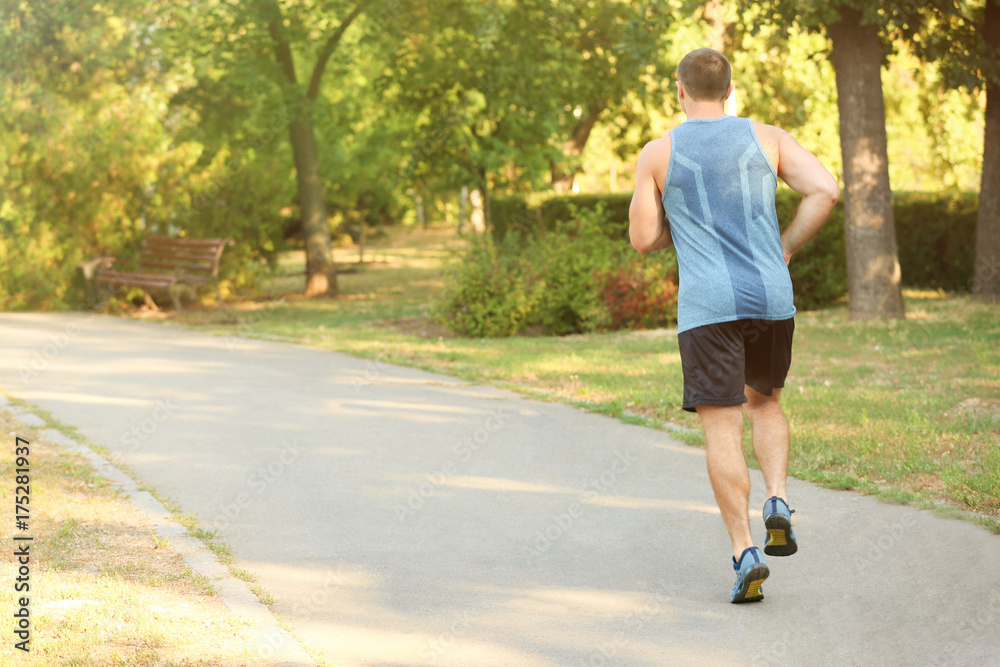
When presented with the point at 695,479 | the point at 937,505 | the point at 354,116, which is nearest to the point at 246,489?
the point at 695,479

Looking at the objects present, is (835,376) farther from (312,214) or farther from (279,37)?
(312,214)

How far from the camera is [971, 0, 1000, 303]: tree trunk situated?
15.0 meters

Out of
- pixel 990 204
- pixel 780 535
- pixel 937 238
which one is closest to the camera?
pixel 780 535

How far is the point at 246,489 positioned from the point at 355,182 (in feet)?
76.2

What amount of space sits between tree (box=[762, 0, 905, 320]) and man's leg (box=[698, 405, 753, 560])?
10024 mm

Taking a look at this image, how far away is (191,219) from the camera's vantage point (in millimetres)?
18203

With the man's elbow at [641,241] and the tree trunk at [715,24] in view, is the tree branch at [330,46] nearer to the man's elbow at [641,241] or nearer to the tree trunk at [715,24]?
the tree trunk at [715,24]

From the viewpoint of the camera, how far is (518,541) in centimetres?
497

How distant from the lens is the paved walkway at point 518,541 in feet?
12.3

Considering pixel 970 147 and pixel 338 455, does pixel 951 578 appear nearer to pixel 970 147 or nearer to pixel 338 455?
pixel 338 455

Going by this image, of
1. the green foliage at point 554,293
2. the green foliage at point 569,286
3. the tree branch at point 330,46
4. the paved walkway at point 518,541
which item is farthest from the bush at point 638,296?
the tree branch at point 330,46

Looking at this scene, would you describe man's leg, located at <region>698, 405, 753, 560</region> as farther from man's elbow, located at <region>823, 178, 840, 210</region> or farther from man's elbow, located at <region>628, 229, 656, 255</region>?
man's elbow, located at <region>823, 178, 840, 210</region>

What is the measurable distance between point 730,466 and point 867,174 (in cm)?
1030

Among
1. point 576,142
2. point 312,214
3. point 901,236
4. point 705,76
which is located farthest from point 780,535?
point 576,142
